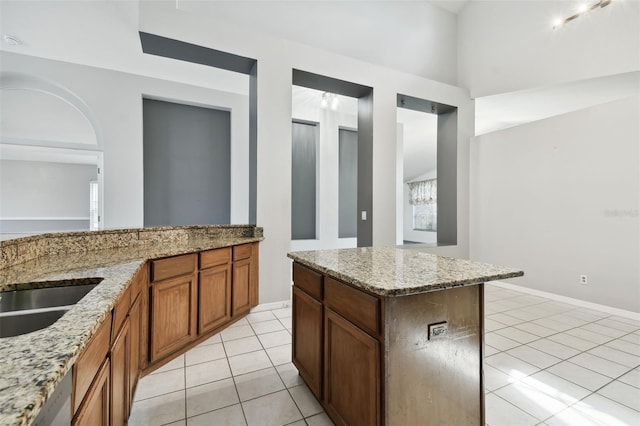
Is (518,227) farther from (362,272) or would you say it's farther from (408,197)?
(408,197)

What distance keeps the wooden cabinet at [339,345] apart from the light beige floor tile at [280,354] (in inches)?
13.0

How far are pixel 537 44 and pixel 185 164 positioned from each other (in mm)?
5777

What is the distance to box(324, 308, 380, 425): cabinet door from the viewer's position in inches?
49.4

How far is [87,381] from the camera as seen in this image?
2.98 feet

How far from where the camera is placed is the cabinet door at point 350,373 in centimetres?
125

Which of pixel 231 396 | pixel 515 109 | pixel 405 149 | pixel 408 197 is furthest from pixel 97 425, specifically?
pixel 408 197

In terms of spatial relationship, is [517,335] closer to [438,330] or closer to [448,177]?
[438,330]

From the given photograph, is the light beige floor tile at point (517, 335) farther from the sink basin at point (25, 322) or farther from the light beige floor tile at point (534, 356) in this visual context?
the sink basin at point (25, 322)

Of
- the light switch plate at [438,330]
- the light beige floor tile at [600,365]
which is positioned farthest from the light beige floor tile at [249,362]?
the light beige floor tile at [600,365]

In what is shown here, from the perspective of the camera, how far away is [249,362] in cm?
228

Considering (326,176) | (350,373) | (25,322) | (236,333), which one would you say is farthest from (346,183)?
(25,322)

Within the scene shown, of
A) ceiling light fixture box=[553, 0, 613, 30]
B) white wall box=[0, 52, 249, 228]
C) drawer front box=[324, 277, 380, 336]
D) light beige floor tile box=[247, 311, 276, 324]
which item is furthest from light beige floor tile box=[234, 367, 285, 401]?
ceiling light fixture box=[553, 0, 613, 30]

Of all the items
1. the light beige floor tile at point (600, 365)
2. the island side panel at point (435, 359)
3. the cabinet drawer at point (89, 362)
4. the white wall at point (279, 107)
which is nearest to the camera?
the cabinet drawer at point (89, 362)

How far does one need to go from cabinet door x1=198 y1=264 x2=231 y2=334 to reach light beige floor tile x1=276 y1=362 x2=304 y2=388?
0.81 meters
